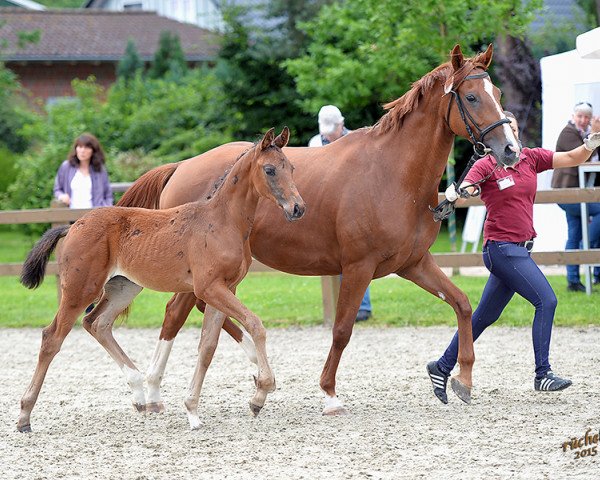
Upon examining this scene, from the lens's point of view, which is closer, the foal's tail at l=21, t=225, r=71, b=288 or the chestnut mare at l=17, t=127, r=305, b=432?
the chestnut mare at l=17, t=127, r=305, b=432

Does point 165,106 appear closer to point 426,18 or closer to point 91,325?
point 426,18

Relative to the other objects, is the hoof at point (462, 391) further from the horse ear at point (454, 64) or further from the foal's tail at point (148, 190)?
the foal's tail at point (148, 190)

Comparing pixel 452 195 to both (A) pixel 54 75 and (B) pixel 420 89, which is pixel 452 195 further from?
(A) pixel 54 75

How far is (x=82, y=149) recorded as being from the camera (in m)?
10.9

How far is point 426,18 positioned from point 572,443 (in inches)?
339

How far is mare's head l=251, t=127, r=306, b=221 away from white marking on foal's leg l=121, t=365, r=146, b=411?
59.7 inches

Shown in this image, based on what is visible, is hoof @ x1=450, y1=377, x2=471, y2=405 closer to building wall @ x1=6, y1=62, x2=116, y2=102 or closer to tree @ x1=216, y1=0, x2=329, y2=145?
tree @ x1=216, y1=0, x2=329, y2=145

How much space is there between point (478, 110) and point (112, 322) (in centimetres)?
274

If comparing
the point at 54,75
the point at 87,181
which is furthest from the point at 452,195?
the point at 54,75

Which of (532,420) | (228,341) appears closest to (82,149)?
(228,341)

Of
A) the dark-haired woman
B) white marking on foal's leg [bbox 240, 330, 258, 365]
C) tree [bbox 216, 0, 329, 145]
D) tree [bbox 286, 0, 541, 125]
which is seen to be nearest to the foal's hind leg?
white marking on foal's leg [bbox 240, 330, 258, 365]

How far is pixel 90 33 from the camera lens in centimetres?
3806

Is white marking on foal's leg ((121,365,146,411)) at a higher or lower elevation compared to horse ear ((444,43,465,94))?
lower

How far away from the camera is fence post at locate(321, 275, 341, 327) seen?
393 inches
